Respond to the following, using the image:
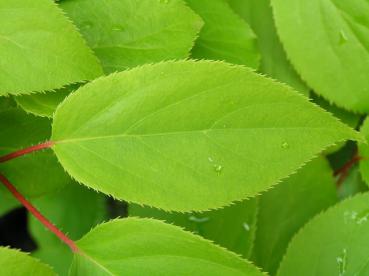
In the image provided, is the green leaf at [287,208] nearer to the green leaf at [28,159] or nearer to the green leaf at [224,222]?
the green leaf at [224,222]

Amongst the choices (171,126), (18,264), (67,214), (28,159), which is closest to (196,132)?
(171,126)

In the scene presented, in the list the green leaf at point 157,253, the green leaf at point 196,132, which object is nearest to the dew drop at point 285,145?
the green leaf at point 196,132

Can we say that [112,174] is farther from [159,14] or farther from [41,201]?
[41,201]

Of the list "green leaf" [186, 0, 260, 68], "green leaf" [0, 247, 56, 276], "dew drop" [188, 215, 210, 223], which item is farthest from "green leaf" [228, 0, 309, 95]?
Answer: "green leaf" [0, 247, 56, 276]

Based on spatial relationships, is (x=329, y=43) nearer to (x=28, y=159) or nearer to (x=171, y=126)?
(x=171, y=126)

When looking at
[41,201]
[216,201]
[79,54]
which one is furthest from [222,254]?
[41,201]

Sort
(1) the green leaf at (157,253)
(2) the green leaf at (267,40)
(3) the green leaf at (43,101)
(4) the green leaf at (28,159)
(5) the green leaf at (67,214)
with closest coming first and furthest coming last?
(1) the green leaf at (157,253)
(3) the green leaf at (43,101)
(4) the green leaf at (28,159)
(2) the green leaf at (267,40)
(5) the green leaf at (67,214)
